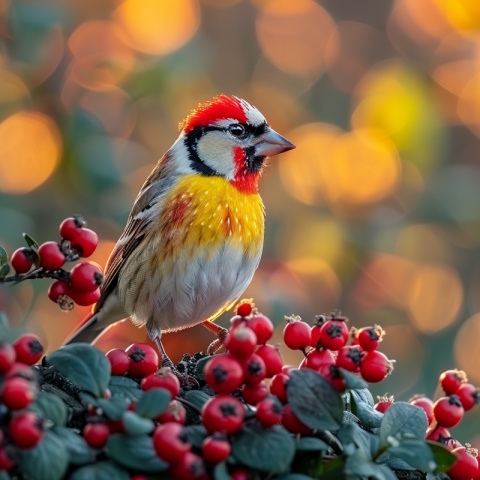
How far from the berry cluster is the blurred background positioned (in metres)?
0.98

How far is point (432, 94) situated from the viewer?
2.60 metres

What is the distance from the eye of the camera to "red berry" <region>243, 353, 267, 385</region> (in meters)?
0.71

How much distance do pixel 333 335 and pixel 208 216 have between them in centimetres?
71

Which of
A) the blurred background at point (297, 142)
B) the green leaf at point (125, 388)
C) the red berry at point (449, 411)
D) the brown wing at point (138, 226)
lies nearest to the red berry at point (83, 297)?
the green leaf at point (125, 388)

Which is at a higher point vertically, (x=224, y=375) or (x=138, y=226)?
(x=224, y=375)

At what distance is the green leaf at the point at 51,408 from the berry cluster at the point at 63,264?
0.18 m

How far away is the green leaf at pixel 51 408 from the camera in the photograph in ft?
2.05

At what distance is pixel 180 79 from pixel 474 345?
4.46 ft

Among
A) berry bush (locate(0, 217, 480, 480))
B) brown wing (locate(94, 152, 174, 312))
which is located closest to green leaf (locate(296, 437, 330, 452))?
berry bush (locate(0, 217, 480, 480))

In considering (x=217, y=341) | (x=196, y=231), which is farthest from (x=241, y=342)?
(x=196, y=231)

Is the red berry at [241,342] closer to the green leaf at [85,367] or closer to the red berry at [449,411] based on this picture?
the green leaf at [85,367]

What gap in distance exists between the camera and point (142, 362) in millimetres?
796

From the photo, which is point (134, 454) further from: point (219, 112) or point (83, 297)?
point (219, 112)

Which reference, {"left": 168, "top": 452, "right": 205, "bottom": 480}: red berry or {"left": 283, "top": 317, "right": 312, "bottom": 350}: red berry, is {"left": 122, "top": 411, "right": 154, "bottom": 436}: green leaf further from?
{"left": 283, "top": 317, "right": 312, "bottom": 350}: red berry
